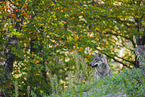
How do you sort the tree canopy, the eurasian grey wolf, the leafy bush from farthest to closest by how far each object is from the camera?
the tree canopy
the eurasian grey wolf
the leafy bush

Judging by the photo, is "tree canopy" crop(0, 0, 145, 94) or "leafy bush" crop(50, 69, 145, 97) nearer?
"leafy bush" crop(50, 69, 145, 97)

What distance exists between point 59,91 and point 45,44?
10.7 ft

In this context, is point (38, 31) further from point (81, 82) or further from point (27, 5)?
point (81, 82)

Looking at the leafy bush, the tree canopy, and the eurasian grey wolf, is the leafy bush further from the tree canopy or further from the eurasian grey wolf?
the tree canopy

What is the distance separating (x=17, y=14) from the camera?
1071 cm

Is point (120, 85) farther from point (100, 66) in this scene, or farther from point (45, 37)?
point (45, 37)

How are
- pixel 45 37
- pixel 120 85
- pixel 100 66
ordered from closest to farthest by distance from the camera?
pixel 120 85
pixel 100 66
pixel 45 37

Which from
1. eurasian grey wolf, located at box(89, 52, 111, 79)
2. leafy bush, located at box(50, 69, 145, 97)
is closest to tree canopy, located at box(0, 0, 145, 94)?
eurasian grey wolf, located at box(89, 52, 111, 79)

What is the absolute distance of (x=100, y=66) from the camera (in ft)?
23.4

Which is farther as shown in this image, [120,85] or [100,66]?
[100,66]

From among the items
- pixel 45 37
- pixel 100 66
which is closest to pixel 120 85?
pixel 100 66

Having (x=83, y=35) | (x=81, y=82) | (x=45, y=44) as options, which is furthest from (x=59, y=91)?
(x=83, y=35)

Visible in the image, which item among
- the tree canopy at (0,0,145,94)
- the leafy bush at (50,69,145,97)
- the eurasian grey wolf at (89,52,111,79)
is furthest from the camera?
the tree canopy at (0,0,145,94)

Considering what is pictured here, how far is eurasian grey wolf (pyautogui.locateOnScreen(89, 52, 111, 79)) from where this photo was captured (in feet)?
23.4
